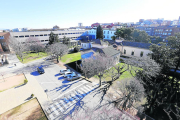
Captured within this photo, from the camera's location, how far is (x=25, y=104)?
590 inches

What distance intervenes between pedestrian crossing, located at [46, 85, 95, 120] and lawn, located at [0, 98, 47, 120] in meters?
1.16

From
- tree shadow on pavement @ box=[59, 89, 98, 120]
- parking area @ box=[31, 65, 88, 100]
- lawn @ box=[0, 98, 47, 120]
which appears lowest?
lawn @ box=[0, 98, 47, 120]

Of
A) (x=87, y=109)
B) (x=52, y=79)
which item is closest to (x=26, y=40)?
(x=52, y=79)

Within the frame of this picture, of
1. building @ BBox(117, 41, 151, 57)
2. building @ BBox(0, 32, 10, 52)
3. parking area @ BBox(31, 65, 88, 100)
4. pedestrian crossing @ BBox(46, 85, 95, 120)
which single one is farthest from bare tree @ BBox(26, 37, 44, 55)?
building @ BBox(117, 41, 151, 57)

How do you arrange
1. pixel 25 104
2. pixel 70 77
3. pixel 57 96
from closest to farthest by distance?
pixel 25 104
pixel 57 96
pixel 70 77

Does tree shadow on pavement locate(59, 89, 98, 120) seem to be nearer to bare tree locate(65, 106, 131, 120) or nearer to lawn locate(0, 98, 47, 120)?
bare tree locate(65, 106, 131, 120)

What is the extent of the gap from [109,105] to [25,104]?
13.5 metres

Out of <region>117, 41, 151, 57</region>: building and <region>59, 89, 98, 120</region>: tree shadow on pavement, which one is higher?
<region>117, 41, 151, 57</region>: building

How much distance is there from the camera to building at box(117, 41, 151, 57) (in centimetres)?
3350

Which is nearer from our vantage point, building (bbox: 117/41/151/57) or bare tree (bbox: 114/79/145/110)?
bare tree (bbox: 114/79/145/110)

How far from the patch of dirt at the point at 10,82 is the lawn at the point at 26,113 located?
7.95 m

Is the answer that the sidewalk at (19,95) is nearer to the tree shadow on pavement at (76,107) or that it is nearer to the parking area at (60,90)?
the parking area at (60,90)

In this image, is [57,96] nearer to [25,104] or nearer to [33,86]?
[25,104]

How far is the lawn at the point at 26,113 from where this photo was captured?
12.7 m
